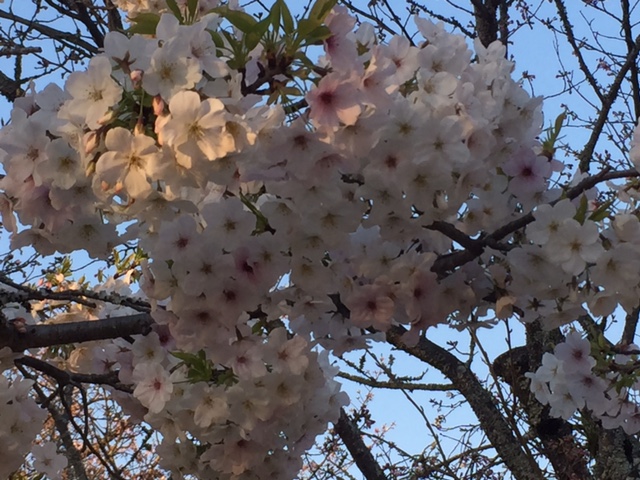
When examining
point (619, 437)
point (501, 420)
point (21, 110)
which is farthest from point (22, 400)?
point (619, 437)

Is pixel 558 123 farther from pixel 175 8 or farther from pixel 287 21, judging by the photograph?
pixel 175 8

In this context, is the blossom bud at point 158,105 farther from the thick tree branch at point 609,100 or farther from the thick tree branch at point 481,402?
the thick tree branch at point 609,100

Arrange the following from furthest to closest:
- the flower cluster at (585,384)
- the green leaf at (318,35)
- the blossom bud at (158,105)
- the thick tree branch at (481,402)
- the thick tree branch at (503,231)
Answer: the thick tree branch at (481,402), the flower cluster at (585,384), the thick tree branch at (503,231), the green leaf at (318,35), the blossom bud at (158,105)

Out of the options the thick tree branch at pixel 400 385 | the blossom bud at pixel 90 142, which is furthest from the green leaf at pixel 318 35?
the thick tree branch at pixel 400 385

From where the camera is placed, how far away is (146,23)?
158cm

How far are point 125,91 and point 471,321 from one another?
108cm

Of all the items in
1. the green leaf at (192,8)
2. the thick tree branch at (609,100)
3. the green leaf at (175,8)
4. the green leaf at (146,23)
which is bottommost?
the green leaf at (146,23)

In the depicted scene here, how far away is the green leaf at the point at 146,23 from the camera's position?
5.16 ft

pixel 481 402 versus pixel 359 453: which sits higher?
pixel 481 402

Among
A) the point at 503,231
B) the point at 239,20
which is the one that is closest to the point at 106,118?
the point at 239,20

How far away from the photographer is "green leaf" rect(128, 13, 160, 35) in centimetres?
157

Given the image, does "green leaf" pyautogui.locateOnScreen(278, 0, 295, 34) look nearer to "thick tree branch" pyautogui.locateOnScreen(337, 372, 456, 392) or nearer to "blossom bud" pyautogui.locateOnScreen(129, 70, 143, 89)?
"blossom bud" pyautogui.locateOnScreen(129, 70, 143, 89)

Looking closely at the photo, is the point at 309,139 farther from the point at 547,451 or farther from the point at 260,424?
the point at 547,451

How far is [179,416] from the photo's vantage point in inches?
78.9
